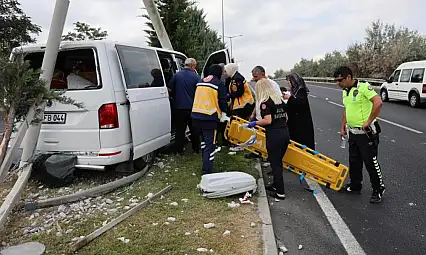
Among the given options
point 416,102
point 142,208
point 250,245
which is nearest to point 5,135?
point 142,208

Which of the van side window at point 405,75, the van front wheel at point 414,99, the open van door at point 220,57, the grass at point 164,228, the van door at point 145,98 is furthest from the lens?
the van side window at point 405,75

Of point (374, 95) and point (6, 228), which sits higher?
point (374, 95)

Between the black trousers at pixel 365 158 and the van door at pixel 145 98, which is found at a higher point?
the van door at pixel 145 98

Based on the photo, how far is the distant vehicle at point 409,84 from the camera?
16.2m

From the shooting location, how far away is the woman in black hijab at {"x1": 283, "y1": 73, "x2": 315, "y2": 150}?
611 cm

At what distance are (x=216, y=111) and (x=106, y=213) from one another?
2178 millimetres

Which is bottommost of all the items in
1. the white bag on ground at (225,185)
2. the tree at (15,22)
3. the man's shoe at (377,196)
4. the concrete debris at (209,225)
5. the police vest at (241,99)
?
the man's shoe at (377,196)

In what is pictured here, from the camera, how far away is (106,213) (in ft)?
14.8

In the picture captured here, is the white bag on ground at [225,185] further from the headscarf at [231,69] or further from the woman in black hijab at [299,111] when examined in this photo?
the headscarf at [231,69]

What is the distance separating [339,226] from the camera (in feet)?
Answer: 14.2

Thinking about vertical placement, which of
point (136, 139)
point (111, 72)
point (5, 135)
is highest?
point (111, 72)

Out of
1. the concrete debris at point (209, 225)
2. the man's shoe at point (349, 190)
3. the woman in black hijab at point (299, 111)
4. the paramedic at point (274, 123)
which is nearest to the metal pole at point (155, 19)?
the woman in black hijab at point (299, 111)

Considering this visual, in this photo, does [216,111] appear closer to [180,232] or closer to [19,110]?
[180,232]

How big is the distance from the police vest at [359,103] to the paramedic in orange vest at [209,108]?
183cm
